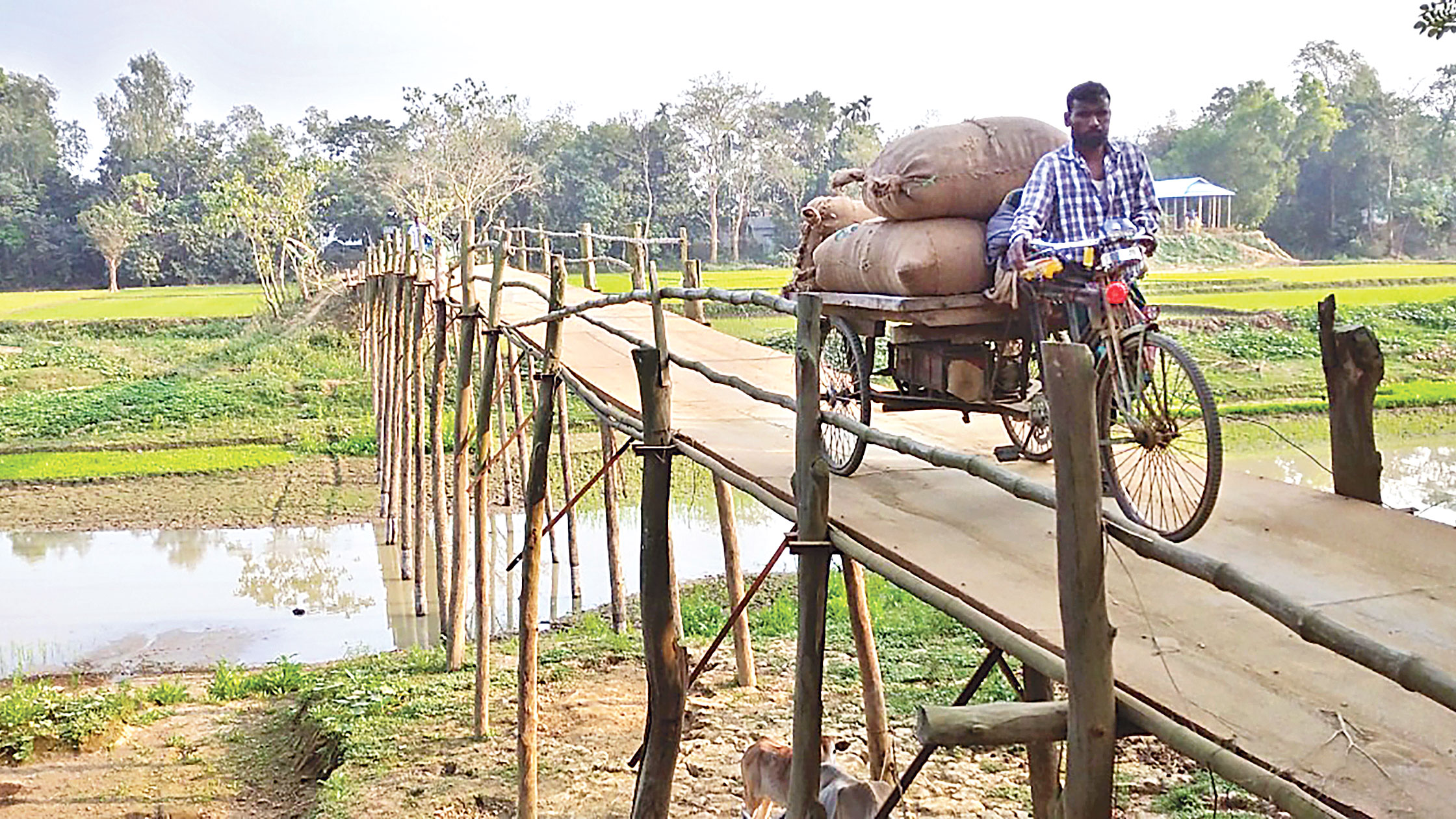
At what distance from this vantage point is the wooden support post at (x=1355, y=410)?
364 cm

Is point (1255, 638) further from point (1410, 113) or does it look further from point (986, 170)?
point (1410, 113)

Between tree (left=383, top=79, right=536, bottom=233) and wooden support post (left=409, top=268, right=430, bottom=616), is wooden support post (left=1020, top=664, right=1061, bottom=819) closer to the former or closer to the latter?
wooden support post (left=409, top=268, right=430, bottom=616)

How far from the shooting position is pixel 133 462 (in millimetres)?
15773

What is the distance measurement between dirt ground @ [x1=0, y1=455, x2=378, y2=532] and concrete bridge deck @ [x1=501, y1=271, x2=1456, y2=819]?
988 centimetres

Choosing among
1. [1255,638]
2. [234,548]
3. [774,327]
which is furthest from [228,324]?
[1255,638]

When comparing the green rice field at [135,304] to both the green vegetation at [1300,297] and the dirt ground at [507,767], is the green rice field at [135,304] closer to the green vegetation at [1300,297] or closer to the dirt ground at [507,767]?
the green vegetation at [1300,297]

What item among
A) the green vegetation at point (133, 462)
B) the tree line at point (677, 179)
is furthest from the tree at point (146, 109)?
the green vegetation at point (133, 462)

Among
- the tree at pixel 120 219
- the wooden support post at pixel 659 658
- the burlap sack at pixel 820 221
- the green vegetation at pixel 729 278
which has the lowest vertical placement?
the wooden support post at pixel 659 658

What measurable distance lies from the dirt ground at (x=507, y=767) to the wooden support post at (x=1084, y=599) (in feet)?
11.2

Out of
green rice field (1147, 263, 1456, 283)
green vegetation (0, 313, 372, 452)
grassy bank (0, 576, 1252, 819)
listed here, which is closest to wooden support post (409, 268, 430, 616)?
grassy bank (0, 576, 1252, 819)

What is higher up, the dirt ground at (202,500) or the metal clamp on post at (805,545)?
the metal clamp on post at (805,545)

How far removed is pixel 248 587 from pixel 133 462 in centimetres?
540

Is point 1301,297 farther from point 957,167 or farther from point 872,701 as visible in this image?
point 957,167

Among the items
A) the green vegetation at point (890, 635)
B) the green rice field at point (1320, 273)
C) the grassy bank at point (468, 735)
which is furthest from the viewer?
the green rice field at point (1320, 273)
